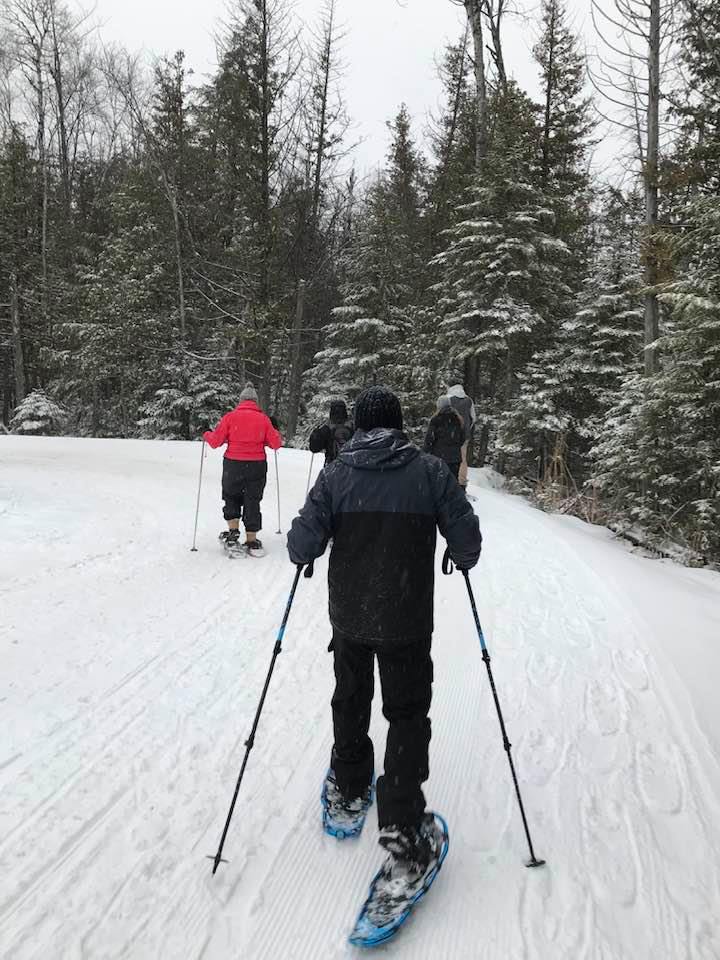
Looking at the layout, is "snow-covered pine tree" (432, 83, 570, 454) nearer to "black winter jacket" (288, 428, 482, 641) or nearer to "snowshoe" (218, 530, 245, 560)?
"snowshoe" (218, 530, 245, 560)

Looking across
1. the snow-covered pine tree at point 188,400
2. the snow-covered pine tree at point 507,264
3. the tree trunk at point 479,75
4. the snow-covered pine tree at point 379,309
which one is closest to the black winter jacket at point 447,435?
the snow-covered pine tree at point 507,264

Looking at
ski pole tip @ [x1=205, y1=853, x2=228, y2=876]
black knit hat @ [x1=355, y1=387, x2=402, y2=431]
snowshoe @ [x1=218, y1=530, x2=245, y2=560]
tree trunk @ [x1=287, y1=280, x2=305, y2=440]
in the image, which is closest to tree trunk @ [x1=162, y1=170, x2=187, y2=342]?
tree trunk @ [x1=287, y1=280, x2=305, y2=440]

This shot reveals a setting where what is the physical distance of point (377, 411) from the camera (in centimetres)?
263

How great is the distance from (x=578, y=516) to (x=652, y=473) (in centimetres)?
294

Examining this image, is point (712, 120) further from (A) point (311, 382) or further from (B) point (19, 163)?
(B) point (19, 163)

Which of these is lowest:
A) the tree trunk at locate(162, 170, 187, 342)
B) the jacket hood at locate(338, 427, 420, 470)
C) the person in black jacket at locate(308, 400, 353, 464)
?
the jacket hood at locate(338, 427, 420, 470)

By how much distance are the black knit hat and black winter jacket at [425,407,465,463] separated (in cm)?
630

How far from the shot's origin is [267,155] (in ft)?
62.0

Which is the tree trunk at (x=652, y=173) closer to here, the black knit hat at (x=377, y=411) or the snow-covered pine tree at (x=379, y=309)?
the snow-covered pine tree at (x=379, y=309)

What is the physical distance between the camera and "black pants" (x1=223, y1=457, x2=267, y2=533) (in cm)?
699

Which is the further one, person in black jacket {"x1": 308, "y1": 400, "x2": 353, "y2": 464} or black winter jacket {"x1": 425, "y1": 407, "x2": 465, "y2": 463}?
black winter jacket {"x1": 425, "y1": 407, "x2": 465, "y2": 463}

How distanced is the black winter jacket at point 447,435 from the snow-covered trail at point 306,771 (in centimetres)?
300

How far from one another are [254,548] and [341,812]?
4730mm

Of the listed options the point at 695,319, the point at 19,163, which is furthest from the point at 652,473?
the point at 19,163
